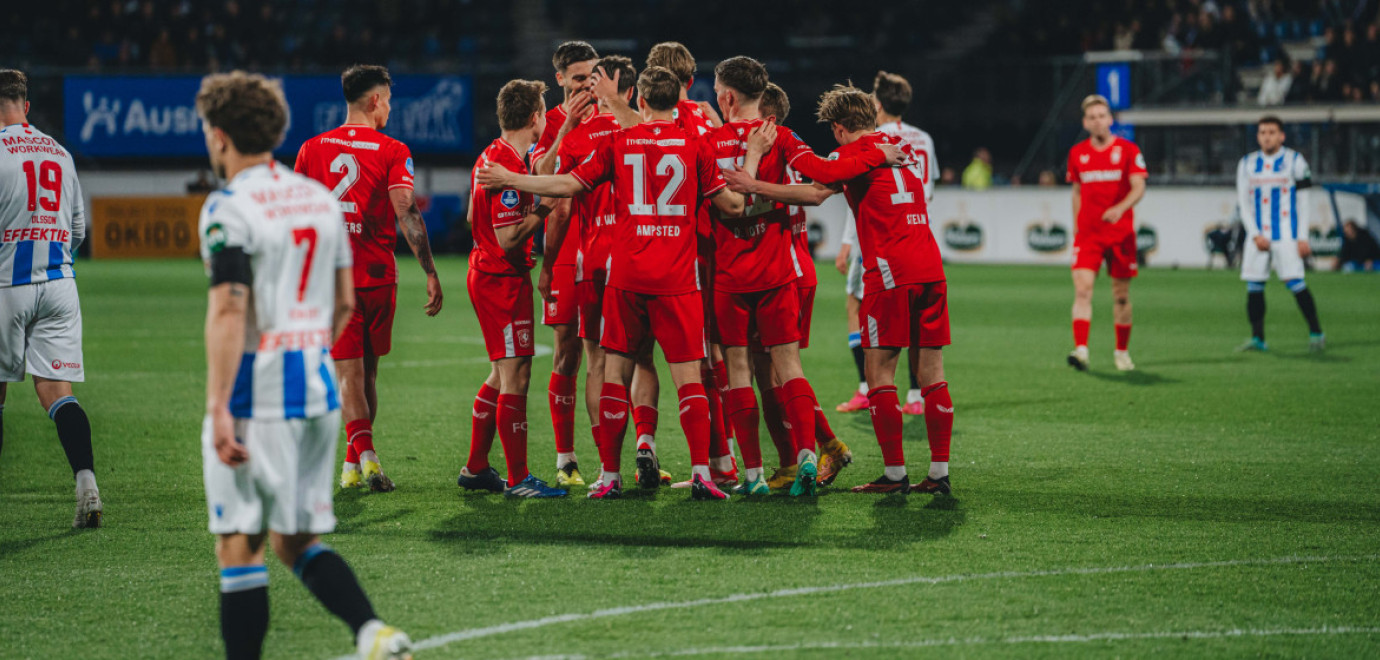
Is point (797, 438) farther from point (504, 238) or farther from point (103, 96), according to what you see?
point (103, 96)

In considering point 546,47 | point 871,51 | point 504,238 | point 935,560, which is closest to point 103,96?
point 546,47

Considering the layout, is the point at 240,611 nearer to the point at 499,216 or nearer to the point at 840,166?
the point at 499,216

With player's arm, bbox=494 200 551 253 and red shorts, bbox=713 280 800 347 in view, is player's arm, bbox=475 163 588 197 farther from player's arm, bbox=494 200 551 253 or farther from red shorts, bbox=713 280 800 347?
red shorts, bbox=713 280 800 347

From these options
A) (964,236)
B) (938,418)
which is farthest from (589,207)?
(964,236)

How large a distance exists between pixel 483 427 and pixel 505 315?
0.61m

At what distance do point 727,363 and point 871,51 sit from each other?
88.3ft

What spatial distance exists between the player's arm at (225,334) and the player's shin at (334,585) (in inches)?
16.0

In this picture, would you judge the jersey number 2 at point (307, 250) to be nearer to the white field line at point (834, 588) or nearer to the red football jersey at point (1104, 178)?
the white field line at point (834, 588)

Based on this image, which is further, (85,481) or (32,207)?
(32,207)

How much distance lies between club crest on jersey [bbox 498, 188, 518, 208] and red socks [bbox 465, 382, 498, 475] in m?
0.97

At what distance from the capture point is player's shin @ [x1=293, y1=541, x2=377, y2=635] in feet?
12.5

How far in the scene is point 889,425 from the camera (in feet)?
22.1

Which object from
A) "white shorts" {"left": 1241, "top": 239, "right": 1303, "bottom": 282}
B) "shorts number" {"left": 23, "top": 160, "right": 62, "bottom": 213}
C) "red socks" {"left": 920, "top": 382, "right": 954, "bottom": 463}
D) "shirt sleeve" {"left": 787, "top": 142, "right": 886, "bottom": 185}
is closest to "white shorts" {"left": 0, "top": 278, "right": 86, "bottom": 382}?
"shorts number" {"left": 23, "top": 160, "right": 62, "bottom": 213}

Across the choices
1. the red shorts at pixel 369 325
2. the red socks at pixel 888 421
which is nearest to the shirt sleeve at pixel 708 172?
the red socks at pixel 888 421
